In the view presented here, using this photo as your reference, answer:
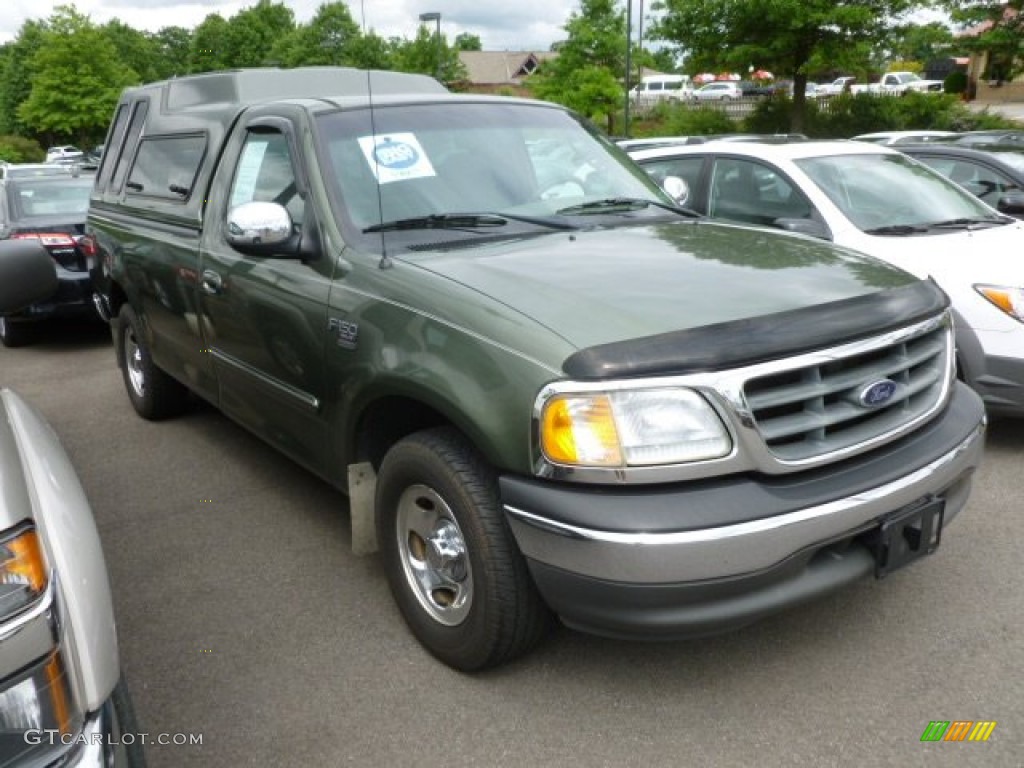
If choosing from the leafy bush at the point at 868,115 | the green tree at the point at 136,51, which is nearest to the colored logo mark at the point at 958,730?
the leafy bush at the point at 868,115

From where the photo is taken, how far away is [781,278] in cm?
282

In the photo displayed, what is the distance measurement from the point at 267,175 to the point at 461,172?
879 millimetres

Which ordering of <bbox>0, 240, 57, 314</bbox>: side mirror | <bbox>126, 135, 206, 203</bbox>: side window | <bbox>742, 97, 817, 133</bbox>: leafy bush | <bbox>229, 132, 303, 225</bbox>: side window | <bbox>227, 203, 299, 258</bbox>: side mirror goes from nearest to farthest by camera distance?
1. <bbox>0, 240, 57, 314</bbox>: side mirror
2. <bbox>227, 203, 299, 258</bbox>: side mirror
3. <bbox>229, 132, 303, 225</bbox>: side window
4. <bbox>126, 135, 206, 203</bbox>: side window
5. <bbox>742, 97, 817, 133</bbox>: leafy bush

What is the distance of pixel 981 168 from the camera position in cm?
725

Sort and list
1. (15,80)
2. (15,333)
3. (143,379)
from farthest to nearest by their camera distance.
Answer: (15,80), (15,333), (143,379)

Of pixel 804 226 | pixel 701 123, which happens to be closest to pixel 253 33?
pixel 701 123

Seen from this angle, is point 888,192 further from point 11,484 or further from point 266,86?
point 11,484

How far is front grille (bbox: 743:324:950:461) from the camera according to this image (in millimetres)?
2426

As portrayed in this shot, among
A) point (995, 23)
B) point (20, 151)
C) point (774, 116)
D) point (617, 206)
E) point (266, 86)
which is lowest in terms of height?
point (20, 151)

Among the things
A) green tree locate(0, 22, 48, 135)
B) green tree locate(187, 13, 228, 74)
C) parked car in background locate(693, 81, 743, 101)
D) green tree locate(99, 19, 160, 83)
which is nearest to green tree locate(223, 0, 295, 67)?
green tree locate(187, 13, 228, 74)

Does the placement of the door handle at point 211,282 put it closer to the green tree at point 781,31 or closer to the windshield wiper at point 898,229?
the windshield wiper at point 898,229

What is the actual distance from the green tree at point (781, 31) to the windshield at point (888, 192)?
14.3 m

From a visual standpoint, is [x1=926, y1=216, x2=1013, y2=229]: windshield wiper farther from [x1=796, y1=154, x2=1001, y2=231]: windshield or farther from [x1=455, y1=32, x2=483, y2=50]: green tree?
[x1=455, y1=32, x2=483, y2=50]: green tree

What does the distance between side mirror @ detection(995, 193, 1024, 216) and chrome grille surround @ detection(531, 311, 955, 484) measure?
4499mm
